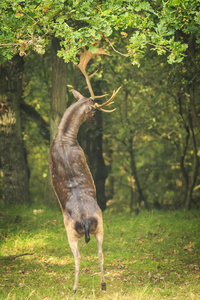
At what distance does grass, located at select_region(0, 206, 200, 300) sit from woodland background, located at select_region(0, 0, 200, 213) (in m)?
1.83

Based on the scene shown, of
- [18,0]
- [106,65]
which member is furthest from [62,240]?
[106,65]

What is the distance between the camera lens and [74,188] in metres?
6.81

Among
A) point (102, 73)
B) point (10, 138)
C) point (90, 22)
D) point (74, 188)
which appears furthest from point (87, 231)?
point (102, 73)

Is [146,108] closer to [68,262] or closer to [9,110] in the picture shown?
[9,110]

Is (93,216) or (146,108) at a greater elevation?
(146,108)

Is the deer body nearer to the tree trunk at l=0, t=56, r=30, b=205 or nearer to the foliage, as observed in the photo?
the foliage

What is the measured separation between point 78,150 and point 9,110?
6.12 metres

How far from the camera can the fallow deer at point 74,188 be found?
6.55 metres

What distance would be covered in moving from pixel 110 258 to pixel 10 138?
524cm

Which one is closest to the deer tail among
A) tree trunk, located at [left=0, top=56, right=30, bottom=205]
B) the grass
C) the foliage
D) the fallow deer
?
the fallow deer

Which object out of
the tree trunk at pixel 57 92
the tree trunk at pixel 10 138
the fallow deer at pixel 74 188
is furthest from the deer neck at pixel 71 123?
the tree trunk at pixel 10 138

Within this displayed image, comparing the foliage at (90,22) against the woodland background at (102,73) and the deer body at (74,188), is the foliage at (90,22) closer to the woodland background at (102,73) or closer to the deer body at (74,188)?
the woodland background at (102,73)

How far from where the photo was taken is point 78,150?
7148 millimetres

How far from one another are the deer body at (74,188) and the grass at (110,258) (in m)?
0.90
